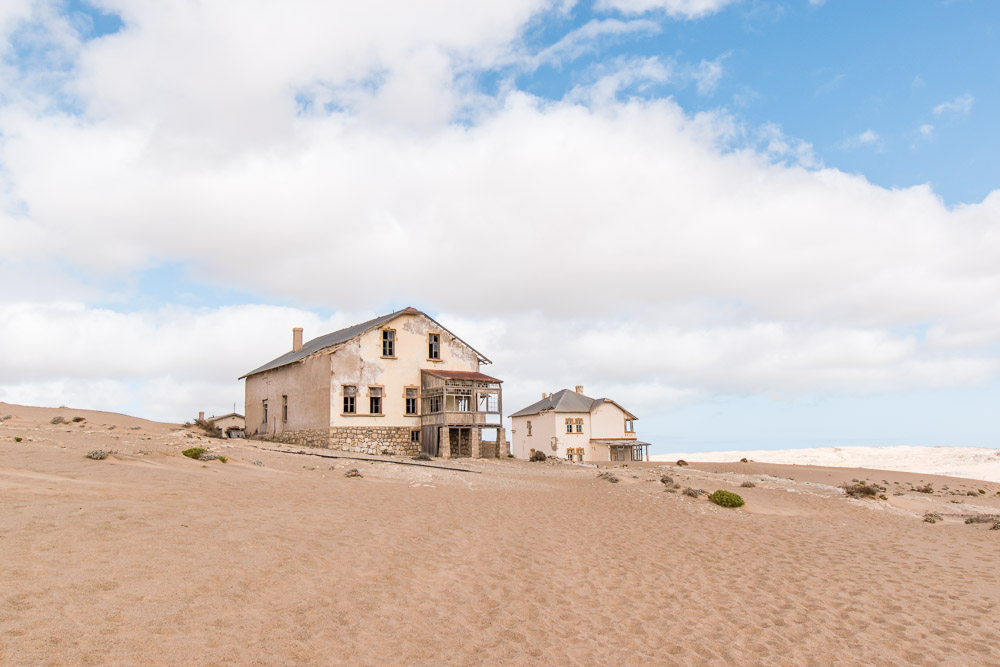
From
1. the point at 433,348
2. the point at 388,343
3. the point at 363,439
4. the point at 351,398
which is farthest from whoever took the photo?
the point at 433,348

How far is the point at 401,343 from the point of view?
39938 millimetres

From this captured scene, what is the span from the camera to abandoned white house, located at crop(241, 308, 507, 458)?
37219 millimetres

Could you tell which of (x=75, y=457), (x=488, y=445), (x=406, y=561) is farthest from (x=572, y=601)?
(x=488, y=445)

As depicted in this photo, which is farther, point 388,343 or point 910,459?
point 910,459

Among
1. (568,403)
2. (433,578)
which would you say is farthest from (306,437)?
(433,578)

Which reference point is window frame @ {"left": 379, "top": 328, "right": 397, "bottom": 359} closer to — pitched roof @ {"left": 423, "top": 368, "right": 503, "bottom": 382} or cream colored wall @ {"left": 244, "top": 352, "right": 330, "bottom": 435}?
pitched roof @ {"left": 423, "top": 368, "right": 503, "bottom": 382}

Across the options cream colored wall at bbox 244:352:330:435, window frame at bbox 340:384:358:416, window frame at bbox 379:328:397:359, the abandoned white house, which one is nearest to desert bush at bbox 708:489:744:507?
the abandoned white house

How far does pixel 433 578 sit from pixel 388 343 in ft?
97.4

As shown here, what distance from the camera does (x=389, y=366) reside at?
39156 mm

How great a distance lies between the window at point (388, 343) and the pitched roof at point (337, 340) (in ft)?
2.47

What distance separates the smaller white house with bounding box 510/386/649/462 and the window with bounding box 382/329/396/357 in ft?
77.3

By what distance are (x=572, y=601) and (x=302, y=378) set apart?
108ft

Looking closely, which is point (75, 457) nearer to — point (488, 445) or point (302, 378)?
point (302, 378)

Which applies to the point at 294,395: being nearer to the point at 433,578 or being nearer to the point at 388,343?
the point at 388,343
